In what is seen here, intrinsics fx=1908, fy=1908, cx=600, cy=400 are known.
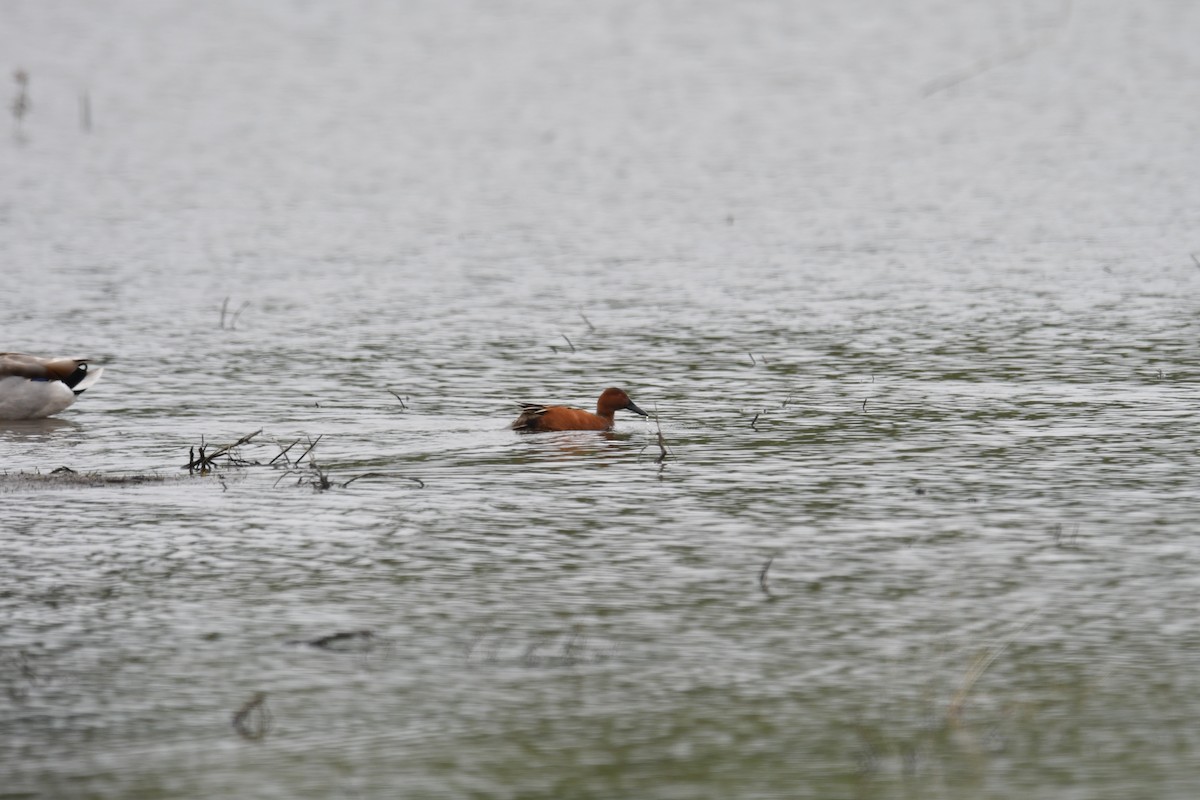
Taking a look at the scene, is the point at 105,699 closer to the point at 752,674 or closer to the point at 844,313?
the point at 752,674

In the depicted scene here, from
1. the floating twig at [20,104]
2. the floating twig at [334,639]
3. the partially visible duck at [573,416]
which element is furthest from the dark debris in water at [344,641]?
the floating twig at [20,104]

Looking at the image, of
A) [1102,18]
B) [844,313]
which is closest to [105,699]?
[844,313]

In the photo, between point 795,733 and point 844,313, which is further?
point 844,313

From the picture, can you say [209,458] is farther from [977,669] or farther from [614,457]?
[977,669]

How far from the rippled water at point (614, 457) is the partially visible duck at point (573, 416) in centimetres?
13

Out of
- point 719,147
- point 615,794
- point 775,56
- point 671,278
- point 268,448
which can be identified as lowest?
point 615,794

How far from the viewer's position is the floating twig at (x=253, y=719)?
654cm

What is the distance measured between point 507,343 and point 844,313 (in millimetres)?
2836

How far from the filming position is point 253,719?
6.66m

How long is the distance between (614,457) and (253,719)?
4592 mm

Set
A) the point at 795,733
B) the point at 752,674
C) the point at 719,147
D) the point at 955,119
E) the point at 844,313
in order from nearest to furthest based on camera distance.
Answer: the point at 795,733 < the point at 752,674 < the point at 844,313 < the point at 719,147 < the point at 955,119

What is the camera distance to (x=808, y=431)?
37.5ft

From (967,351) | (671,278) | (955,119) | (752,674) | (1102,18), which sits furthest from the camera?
(1102,18)

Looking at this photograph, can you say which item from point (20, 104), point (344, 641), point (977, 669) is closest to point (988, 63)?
point (20, 104)
